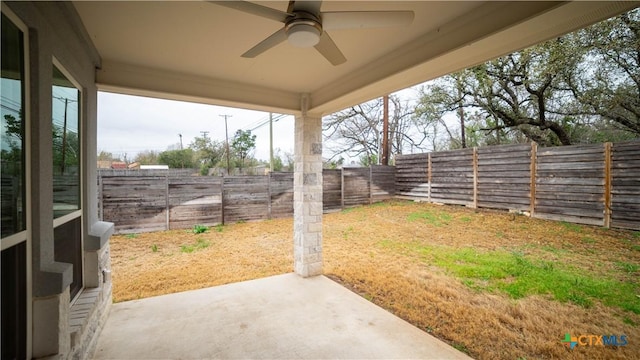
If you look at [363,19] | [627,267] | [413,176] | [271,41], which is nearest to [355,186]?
[413,176]

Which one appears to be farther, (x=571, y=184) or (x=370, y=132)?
(x=370, y=132)

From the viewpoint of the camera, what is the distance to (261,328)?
237 centimetres

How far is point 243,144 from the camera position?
18234mm

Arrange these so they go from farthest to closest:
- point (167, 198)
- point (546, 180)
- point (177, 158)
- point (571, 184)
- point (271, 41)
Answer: point (177, 158) → point (167, 198) → point (546, 180) → point (571, 184) → point (271, 41)

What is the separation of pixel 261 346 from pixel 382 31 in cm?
258

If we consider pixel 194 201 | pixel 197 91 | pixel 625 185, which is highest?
pixel 197 91

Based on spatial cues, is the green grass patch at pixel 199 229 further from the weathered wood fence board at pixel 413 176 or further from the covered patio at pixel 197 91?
the weathered wood fence board at pixel 413 176

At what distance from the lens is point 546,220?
541cm

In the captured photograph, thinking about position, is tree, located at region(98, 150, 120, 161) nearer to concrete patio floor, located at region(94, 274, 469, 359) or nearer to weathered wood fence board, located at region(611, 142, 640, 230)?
concrete patio floor, located at region(94, 274, 469, 359)

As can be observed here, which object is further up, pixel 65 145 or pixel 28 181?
pixel 65 145

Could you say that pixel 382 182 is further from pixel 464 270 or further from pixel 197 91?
pixel 197 91

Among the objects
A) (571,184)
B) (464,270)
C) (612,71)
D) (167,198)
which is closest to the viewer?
(464,270)

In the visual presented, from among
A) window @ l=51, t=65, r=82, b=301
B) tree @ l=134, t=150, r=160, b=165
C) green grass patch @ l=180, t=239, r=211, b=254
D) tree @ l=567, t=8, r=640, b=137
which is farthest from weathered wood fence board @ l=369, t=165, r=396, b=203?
tree @ l=134, t=150, r=160, b=165

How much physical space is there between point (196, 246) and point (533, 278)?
5279mm
